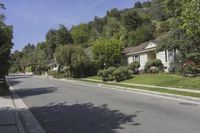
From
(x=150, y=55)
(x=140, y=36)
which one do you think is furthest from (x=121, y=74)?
(x=140, y=36)

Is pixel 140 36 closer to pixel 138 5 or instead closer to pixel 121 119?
pixel 121 119

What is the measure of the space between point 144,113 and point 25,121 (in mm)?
4317

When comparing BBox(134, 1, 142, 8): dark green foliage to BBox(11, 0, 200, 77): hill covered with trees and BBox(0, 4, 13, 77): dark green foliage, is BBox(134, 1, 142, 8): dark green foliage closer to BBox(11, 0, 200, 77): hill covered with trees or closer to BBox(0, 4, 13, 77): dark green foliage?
BBox(11, 0, 200, 77): hill covered with trees

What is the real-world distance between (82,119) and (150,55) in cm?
3297

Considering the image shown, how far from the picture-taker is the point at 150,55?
44.8 meters

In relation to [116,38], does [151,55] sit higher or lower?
lower

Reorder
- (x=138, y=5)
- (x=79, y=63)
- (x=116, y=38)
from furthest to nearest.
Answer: (x=138, y=5) < (x=116, y=38) < (x=79, y=63)

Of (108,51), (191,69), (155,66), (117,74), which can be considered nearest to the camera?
(191,69)

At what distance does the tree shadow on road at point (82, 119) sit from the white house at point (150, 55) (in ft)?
80.1

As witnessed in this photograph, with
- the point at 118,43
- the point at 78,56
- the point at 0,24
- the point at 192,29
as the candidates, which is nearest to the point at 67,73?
the point at 78,56

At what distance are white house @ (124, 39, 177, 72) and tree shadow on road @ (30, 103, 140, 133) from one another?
80.1 feet

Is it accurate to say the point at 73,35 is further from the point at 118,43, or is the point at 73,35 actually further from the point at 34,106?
the point at 34,106

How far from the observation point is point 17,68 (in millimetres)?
174500

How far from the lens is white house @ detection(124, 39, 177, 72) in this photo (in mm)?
39188
